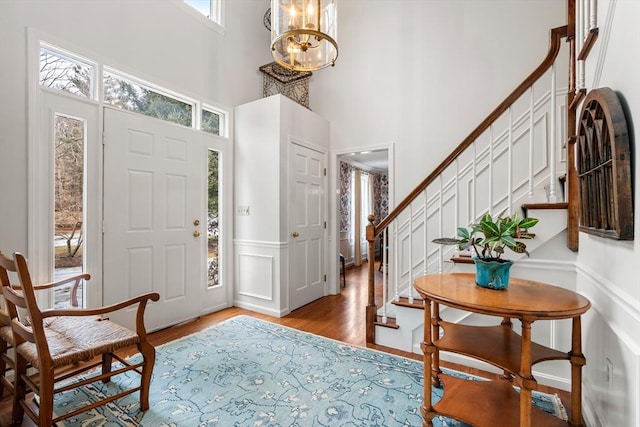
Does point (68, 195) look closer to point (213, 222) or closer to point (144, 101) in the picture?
point (144, 101)

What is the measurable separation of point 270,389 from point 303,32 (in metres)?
2.26

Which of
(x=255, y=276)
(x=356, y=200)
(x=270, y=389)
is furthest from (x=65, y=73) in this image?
(x=356, y=200)

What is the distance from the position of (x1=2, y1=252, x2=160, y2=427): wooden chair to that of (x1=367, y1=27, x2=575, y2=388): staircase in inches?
72.4

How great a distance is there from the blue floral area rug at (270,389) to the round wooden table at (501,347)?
0.24m

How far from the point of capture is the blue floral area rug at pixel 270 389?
169 centimetres

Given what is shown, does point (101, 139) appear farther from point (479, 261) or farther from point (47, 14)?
point (479, 261)

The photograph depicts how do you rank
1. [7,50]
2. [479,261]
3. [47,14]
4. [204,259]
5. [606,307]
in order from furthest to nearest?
[204,259] < [47,14] < [7,50] < [479,261] < [606,307]

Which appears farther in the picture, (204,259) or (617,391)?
(204,259)

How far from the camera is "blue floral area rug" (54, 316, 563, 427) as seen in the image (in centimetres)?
169

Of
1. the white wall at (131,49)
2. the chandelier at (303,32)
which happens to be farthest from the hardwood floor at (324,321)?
the chandelier at (303,32)

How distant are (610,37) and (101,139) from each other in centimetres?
337

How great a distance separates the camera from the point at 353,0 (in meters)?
4.11

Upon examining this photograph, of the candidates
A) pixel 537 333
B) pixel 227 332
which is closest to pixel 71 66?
pixel 227 332

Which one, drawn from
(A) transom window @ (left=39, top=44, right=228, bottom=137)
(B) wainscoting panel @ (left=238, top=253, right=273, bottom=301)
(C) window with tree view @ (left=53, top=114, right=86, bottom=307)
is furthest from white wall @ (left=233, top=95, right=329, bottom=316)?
(C) window with tree view @ (left=53, top=114, right=86, bottom=307)
